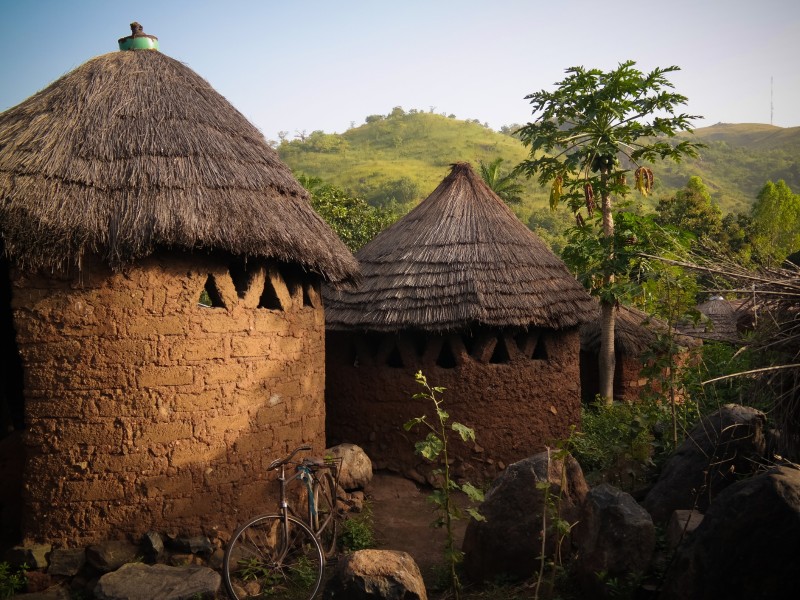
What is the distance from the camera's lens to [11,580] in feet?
18.7

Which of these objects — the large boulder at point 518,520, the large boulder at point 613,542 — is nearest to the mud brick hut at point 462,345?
the large boulder at point 518,520

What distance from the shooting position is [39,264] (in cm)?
586

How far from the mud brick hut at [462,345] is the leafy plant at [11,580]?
4609 mm

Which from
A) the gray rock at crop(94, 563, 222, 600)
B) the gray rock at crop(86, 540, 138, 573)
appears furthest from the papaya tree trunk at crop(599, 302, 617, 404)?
the gray rock at crop(86, 540, 138, 573)

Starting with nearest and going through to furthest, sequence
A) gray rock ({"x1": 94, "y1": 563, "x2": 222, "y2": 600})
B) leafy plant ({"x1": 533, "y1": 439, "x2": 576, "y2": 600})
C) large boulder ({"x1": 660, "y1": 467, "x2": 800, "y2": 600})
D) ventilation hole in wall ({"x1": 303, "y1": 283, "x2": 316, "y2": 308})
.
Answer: large boulder ({"x1": 660, "y1": 467, "x2": 800, "y2": 600})
leafy plant ({"x1": 533, "y1": 439, "x2": 576, "y2": 600})
gray rock ({"x1": 94, "y1": 563, "x2": 222, "y2": 600})
ventilation hole in wall ({"x1": 303, "y1": 283, "x2": 316, "y2": 308})

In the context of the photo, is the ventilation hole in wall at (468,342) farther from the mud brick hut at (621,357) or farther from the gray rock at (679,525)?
the mud brick hut at (621,357)

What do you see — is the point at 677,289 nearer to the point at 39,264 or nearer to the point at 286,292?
the point at 286,292

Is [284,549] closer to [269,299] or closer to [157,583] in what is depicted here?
[157,583]

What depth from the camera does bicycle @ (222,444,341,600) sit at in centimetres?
598

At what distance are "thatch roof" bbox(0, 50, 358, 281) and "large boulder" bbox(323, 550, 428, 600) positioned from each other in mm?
2984

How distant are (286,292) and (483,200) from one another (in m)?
4.38

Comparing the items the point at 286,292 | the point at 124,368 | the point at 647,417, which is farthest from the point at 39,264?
the point at 647,417

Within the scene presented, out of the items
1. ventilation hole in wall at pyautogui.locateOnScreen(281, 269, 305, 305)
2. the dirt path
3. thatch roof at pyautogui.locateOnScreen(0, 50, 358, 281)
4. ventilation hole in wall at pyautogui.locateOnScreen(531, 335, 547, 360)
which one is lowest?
the dirt path

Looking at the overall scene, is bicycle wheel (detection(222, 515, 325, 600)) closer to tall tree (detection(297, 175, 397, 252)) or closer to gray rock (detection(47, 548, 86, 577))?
gray rock (detection(47, 548, 86, 577))
